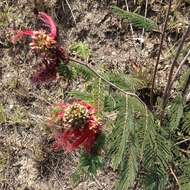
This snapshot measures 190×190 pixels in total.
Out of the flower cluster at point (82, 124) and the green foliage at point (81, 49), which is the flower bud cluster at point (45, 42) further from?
the green foliage at point (81, 49)

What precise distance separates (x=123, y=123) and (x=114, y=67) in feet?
4.70

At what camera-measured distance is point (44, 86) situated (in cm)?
290

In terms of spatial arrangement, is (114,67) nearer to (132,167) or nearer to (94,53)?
(94,53)

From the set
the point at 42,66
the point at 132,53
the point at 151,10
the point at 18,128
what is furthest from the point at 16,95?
the point at 42,66

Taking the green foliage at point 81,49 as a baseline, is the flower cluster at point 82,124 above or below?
above

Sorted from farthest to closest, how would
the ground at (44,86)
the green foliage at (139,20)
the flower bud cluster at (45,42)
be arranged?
the ground at (44,86) → the green foliage at (139,20) → the flower bud cluster at (45,42)

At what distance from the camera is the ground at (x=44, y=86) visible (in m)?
2.73

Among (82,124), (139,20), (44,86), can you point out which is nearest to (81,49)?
(44,86)

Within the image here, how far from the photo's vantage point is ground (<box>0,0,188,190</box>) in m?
2.73

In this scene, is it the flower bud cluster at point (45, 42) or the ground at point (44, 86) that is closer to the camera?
the flower bud cluster at point (45, 42)

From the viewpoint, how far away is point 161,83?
8.87 feet

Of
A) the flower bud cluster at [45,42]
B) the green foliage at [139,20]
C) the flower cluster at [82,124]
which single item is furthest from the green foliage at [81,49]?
the flower bud cluster at [45,42]

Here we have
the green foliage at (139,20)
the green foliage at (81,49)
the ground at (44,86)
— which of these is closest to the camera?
the green foliage at (139,20)

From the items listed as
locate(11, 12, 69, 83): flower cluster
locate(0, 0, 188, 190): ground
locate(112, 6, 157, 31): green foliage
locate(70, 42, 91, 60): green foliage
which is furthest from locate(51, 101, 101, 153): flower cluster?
locate(70, 42, 91, 60): green foliage
